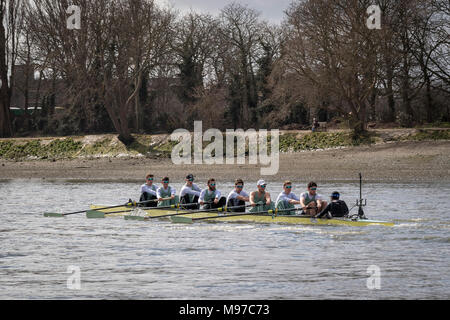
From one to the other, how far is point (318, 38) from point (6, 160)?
2380 cm

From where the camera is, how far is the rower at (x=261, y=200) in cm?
2319

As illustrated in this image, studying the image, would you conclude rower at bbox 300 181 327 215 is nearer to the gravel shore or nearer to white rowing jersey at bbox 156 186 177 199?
white rowing jersey at bbox 156 186 177 199

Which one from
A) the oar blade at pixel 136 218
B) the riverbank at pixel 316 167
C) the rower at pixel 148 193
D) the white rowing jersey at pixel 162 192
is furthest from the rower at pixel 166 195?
the riverbank at pixel 316 167

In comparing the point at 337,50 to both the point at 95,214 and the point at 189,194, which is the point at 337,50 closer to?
the point at 189,194

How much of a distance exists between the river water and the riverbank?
8.16 meters

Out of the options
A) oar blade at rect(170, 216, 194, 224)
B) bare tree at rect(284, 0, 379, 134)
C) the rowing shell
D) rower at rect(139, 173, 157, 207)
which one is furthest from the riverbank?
oar blade at rect(170, 216, 194, 224)

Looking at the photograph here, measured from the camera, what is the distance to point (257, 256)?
18750mm

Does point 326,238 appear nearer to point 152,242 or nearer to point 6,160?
point 152,242

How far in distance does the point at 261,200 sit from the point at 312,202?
209 cm

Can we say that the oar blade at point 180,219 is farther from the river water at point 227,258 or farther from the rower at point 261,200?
the rower at point 261,200

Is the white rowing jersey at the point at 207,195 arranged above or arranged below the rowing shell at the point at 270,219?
above

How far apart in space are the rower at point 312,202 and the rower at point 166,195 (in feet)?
17.5

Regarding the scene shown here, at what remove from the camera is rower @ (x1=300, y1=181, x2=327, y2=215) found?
71.7 ft
